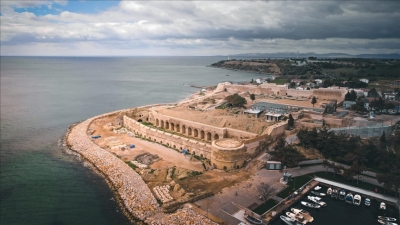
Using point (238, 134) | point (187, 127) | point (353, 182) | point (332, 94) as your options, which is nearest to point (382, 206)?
point (353, 182)

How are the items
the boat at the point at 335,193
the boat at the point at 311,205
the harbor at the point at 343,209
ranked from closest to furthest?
the harbor at the point at 343,209, the boat at the point at 311,205, the boat at the point at 335,193

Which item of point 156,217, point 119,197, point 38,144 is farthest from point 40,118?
point 156,217

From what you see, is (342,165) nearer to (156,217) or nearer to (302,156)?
(302,156)

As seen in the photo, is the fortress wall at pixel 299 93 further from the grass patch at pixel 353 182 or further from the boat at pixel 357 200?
the boat at pixel 357 200

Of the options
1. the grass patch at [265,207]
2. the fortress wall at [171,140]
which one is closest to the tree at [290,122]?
the fortress wall at [171,140]

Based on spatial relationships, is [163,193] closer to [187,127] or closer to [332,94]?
[187,127]

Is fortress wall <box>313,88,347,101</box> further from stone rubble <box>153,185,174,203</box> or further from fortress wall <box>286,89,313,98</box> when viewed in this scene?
stone rubble <box>153,185,174,203</box>
